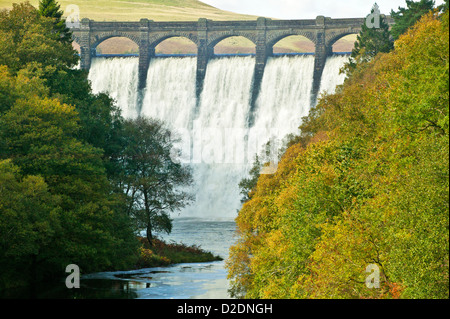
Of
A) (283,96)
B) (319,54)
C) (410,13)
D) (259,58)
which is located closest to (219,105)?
(259,58)

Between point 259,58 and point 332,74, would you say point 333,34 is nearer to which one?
point 332,74

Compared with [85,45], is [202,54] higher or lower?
lower

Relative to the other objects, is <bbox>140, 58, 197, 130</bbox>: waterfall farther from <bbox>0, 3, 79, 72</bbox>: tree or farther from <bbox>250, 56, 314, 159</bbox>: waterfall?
<bbox>0, 3, 79, 72</bbox>: tree

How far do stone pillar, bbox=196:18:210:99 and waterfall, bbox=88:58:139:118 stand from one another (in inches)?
441

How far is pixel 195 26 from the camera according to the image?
122562mm

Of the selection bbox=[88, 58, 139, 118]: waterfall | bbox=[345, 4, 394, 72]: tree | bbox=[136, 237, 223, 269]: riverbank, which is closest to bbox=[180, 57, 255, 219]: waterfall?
bbox=[88, 58, 139, 118]: waterfall

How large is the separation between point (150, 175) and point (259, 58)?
4964 centimetres

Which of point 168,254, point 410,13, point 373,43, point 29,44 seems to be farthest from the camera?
point 373,43

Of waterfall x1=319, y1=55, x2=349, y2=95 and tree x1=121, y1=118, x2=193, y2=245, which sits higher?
waterfall x1=319, y1=55, x2=349, y2=95

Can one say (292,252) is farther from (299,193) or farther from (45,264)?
(45,264)

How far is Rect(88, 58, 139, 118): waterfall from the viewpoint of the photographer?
125m

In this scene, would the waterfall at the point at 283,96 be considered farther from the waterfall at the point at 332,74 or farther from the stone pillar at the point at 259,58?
the waterfall at the point at 332,74

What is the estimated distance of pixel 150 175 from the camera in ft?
234

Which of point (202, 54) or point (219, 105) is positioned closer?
point (202, 54)
